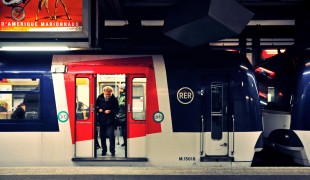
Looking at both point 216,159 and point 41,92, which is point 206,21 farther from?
point 41,92

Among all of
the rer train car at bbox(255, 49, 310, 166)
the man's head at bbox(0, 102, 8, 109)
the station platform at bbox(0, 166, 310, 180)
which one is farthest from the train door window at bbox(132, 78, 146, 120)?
the rer train car at bbox(255, 49, 310, 166)

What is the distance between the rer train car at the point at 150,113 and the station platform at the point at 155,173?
2.03 ft

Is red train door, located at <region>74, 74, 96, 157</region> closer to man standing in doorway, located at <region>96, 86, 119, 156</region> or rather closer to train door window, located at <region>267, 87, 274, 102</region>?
man standing in doorway, located at <region>96, 86, 119, 156</region>

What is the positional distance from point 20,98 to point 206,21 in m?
4.08

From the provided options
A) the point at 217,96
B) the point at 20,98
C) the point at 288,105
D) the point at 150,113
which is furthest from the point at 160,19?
the point at 20,98

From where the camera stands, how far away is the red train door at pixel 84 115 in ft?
24.6

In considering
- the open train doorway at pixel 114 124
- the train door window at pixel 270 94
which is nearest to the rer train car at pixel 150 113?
the open train doorway at pixel 114 124

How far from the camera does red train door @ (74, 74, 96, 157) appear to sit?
749 centimetres

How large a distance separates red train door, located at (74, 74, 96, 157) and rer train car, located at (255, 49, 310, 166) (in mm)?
4014

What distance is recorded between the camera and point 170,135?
24.3ft

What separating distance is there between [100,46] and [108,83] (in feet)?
5.08

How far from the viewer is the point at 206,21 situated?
6.49m

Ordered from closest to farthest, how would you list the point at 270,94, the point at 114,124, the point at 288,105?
the point at 288,105 → the point at 114,124 → the point at 270,94

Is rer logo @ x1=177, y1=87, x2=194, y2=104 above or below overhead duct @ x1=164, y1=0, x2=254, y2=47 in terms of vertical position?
below
